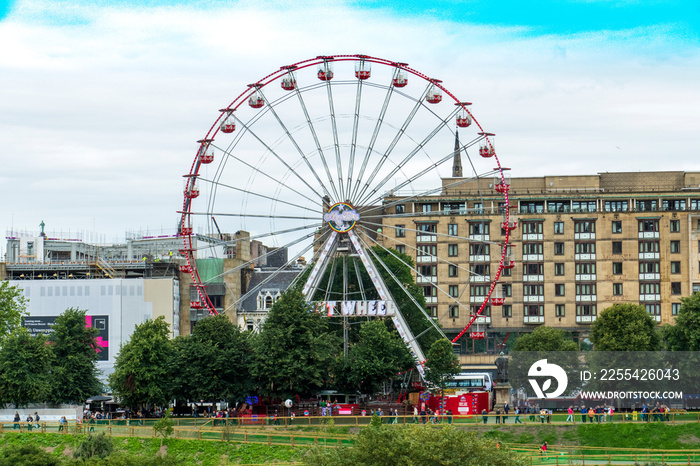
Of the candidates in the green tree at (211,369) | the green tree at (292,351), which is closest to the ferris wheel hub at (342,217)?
the green tree at (292,351)

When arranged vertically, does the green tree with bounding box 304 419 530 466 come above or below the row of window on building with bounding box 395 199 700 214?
below

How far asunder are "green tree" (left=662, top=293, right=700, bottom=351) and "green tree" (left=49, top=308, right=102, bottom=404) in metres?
49.2

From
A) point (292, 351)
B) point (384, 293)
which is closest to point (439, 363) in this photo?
point (384, 293)

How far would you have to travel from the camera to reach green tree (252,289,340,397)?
284 feet

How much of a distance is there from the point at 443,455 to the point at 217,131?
49117 mm

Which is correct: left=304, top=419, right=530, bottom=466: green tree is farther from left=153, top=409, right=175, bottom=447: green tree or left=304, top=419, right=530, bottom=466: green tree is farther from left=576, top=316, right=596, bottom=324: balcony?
left=576, top=316, right=596, bottom=324: balcony

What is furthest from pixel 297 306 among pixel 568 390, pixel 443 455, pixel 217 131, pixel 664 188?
pixel 664 188

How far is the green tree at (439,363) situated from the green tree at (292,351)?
7711mm

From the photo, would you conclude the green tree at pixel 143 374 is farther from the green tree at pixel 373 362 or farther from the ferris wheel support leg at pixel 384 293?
the ferris wheel support leg at pixel 384 293

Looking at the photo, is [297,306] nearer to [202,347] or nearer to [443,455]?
[202,347]

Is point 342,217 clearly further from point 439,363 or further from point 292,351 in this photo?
point 439,363

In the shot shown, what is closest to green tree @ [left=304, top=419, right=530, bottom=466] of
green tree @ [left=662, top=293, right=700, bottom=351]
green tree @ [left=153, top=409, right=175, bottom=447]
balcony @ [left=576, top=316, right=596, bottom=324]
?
green tree @ [left=153, top=409, right=175, bottom=447]

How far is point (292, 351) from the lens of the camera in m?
87.2

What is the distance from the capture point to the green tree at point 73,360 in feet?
299
